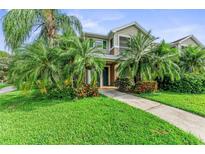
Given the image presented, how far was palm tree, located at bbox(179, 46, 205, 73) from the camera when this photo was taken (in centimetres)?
1482

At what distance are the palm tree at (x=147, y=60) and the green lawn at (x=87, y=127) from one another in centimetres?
390

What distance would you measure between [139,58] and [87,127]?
22.0 feet

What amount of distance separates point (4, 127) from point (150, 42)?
29.7ft

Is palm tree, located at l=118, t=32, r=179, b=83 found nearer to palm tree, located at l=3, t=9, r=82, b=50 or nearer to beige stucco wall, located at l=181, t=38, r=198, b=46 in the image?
palm tree, located at l=3, t=9, r=82, b=50

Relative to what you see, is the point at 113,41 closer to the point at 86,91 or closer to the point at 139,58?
the point at 139,58

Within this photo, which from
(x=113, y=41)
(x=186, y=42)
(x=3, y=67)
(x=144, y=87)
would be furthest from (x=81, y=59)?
(x=3, y=67)

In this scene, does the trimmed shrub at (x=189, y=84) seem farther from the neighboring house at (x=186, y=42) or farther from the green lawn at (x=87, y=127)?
the neighboring house at (x=186, y=42)

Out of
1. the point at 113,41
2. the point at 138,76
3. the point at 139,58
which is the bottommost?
the point at 138,76

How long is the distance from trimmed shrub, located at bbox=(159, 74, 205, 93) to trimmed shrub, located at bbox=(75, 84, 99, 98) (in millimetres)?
5850

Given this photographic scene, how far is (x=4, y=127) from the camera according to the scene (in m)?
6.43

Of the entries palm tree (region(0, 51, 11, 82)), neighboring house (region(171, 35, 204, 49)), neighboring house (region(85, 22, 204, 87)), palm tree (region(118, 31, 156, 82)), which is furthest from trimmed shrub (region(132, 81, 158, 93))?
palm tree (region(0, 51, 11, 82))

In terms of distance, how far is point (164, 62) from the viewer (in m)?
11.5
